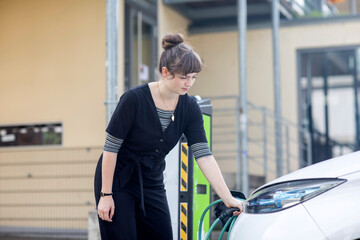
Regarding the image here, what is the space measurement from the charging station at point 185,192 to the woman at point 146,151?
1.15 m

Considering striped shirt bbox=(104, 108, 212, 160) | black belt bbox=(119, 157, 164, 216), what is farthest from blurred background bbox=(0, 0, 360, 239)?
black belt bbox=(119, 157, 164, 216)

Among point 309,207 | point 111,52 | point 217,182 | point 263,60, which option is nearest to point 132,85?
point 263,60

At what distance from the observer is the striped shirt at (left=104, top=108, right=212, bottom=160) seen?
3.05m

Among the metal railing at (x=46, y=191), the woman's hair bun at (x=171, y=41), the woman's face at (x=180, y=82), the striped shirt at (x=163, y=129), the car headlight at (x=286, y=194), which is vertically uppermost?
the woman's hair bun at (x=171, y=41)

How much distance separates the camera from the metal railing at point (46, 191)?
7988mm

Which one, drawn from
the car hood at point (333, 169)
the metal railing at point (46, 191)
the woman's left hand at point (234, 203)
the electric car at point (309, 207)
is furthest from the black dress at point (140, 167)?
the metal railing at point (46, 191)

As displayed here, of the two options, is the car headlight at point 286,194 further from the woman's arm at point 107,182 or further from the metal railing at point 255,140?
the metal railing at point 255,140

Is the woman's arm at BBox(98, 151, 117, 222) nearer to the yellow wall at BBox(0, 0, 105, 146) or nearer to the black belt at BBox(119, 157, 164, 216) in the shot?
the black belt at BBox(119, 157, 164, 216)

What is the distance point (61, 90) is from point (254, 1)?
14.0ft

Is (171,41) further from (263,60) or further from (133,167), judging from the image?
(263,60)

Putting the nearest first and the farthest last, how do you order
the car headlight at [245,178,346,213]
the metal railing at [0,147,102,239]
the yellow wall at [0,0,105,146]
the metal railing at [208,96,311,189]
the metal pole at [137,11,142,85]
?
the car headlight at [245,178,346,213], the metal railing at [0,147,102,239], the yellow wall at [0,0,105,146], the metal pole at [137,11,142,85], the metal railing at [208,96,311,189]

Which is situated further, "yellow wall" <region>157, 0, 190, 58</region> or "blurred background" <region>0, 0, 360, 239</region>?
"yellow wall" <region>157, 0, 190, 58</region>

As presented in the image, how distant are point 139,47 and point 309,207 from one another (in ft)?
23.3

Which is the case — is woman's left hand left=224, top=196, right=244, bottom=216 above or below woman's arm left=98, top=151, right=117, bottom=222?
below
